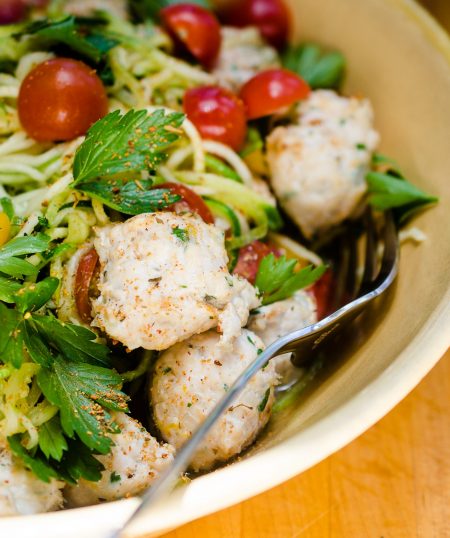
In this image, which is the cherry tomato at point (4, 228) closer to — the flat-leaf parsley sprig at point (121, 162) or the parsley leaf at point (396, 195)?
the flat-leaf parsley sprig at point (121, 162)

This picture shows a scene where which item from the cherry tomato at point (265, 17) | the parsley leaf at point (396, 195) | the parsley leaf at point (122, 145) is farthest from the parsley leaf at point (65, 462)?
the cherry tomato at point (265, 17)

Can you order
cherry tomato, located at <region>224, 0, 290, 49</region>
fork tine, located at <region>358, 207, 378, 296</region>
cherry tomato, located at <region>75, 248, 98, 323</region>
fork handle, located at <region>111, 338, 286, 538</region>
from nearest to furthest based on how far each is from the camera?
fork handle, located at <region>111, 338, 286, 538</region>, cherry tomato, located at <region>75, 248, 98, 323</region>, fork tine, located at <region>358, 207, 378, 296</region>, cherry tomato, located at <region>224, 0, 290, 49</region>

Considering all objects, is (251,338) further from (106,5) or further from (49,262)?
(106,5)

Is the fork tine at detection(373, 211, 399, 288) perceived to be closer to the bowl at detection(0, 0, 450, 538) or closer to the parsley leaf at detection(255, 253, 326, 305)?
the bowl at detection(0, 0, 450, 538)

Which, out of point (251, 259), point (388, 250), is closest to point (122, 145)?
point (251, 259)

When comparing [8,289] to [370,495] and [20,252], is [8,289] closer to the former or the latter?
[20,252]

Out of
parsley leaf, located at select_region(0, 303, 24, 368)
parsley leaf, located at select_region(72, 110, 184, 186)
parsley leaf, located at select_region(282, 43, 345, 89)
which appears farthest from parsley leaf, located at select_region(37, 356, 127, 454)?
parsley leaf, located at select_region(282, 43, 345, 89)
